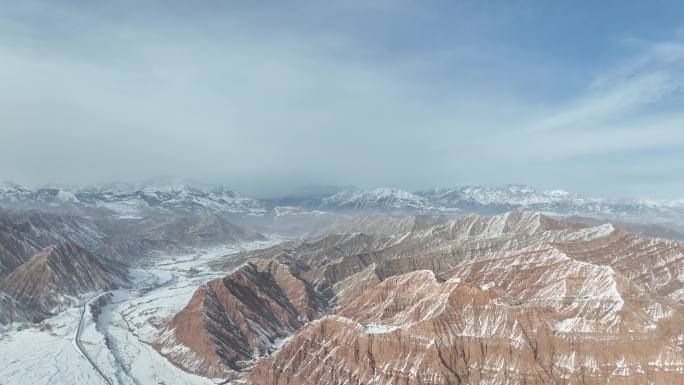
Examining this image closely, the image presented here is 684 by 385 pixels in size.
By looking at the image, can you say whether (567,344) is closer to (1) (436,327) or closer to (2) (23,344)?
(1) (436,327)

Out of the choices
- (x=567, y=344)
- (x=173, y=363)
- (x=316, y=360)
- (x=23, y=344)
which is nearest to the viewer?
(x=567, y=344)

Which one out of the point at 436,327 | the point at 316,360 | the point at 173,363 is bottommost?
the point at 173,363

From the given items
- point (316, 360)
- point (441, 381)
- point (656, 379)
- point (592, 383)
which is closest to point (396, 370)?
point (441, 381)

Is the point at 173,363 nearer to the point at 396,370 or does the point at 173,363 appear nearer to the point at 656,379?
the point at 396,370

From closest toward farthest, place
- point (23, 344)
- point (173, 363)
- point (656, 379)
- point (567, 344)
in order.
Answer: point (656, 379) → point (567, 344) → point (173, 363) → point (23, 344)

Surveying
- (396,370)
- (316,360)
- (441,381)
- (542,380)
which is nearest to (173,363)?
(316,360)

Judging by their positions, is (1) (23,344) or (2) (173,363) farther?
(1) (23,344)

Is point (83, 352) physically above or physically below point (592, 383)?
below

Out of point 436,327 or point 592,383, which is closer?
point 592,383

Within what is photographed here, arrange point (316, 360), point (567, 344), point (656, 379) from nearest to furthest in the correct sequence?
point (656, 379) < point (567, 344) < point (316, 360)
